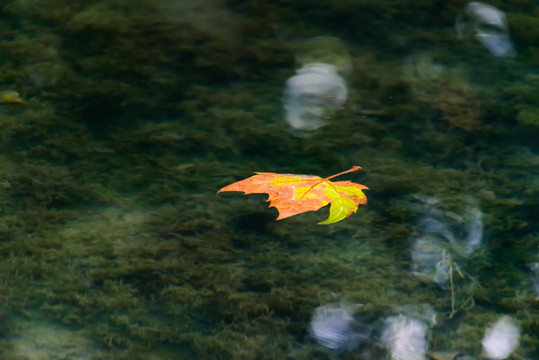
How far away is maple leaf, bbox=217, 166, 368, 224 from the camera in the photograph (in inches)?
48.4

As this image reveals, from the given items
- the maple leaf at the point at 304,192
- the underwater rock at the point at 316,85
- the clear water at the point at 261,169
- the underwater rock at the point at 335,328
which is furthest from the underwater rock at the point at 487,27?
the underwater rock at the point at 335,328

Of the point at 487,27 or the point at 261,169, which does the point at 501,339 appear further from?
the point at 487,27

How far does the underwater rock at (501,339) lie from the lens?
0.95 m

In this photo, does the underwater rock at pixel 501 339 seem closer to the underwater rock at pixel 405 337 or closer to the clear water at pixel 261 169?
the clear water at pixel 261 169

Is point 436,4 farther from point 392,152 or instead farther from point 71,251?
point 71,251

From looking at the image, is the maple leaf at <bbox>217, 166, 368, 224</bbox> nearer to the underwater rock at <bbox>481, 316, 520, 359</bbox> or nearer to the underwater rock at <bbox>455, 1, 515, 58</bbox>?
the underwater rock at <bbox>481, 316, 520, 359</bbox>

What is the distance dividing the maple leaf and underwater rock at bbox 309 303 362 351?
251mm

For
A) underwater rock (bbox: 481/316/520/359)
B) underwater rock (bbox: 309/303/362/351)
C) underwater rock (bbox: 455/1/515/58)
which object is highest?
underwater rock (bbox: 455/1/515/58)

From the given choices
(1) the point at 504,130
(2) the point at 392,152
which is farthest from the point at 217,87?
(1) the point at 504,130

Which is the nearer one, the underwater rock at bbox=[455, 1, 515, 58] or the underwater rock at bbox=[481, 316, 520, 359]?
the underwater rock at bbox=[481, 316, 520, 359]

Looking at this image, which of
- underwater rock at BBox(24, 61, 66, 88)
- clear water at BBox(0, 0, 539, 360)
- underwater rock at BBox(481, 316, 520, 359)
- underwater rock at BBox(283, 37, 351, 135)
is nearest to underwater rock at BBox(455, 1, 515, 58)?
clear water at BBox(0, 0, 539, 360)

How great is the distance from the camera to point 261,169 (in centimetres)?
139

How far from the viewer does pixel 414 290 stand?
1.08m

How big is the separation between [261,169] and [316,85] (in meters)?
0.51
